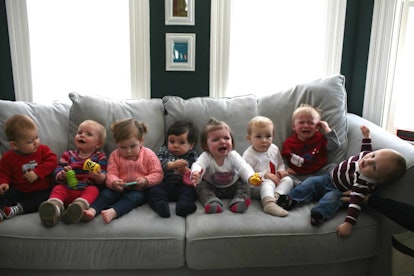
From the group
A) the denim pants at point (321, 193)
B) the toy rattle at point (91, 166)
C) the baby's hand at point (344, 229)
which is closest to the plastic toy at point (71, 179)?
the toy rattle at point (91, 166)

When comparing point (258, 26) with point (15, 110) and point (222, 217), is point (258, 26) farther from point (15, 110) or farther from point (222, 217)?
point (15, 110)

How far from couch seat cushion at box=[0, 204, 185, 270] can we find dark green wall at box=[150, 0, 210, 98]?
141 cm

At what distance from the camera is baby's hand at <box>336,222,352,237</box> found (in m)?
1.92

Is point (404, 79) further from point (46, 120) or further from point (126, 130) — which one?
point (46, 120)

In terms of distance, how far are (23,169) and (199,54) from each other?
153 centimetres

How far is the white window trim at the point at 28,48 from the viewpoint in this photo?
9.37 ft

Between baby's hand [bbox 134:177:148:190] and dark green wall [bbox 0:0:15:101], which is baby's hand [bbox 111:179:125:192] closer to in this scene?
baby's hand [bbox 134:177:148:190]

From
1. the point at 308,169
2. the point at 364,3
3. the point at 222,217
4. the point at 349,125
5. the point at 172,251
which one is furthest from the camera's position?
the point at 364,3

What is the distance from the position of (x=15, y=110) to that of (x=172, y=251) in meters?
1.39

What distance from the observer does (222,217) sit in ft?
6.60

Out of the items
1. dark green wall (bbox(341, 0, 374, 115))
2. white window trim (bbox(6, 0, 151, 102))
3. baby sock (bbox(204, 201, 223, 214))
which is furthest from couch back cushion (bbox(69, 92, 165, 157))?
dark green wall (bbox(341, 0, 374, 115))

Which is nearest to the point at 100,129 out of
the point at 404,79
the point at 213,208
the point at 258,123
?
the point at 213,208

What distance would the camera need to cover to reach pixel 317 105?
8.32 feet

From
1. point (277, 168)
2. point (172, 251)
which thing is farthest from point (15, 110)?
point (277, 168)
